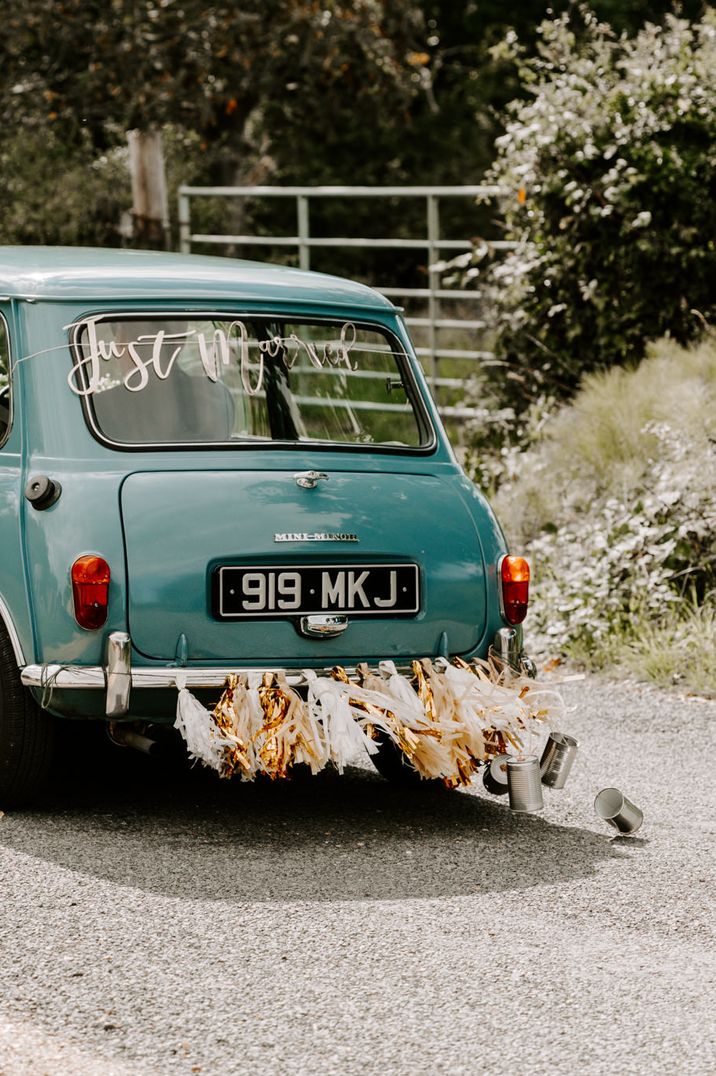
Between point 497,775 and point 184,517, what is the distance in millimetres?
1380

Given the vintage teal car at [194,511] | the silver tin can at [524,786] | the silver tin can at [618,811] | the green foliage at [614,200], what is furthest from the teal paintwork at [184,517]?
the green foliage at [614,200]

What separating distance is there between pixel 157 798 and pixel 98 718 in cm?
68

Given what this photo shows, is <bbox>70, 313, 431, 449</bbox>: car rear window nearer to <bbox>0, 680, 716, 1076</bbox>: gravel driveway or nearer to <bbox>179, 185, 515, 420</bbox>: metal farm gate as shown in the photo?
<bbox>0, 680, 716, 1076</bbox>: gravel driveway

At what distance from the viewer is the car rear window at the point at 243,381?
5.95 meters

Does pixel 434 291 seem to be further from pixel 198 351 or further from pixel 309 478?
pixel 309 478

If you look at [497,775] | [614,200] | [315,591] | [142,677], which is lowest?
[497,775]

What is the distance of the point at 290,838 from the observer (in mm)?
5641

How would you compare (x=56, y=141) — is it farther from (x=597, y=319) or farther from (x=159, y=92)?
(x=597, y=319)

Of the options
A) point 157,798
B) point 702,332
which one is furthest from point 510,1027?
point 702,332

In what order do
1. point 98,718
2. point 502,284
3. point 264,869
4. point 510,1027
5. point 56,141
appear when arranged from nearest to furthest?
1. point 510,1027
2. point 264,869
3. point 98,718
4. point 502,284
5. point 56,141

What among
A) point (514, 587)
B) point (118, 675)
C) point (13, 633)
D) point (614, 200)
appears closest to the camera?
point (118, 675)

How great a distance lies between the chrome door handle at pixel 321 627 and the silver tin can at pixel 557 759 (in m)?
0.81

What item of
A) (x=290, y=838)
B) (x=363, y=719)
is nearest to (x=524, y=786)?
(x=363, y=719)

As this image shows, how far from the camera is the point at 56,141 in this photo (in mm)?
18672
